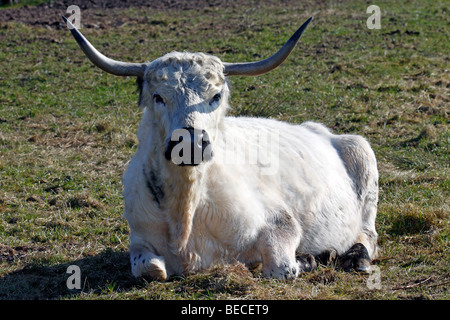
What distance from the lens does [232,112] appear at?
11.1 meters

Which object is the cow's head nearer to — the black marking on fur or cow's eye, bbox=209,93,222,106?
cow's eye, bbox=209,93,222,106

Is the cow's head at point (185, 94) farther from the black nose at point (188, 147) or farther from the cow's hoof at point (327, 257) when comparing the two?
the cow's hoof at point (327, 257)

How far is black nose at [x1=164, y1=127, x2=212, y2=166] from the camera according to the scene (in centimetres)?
493

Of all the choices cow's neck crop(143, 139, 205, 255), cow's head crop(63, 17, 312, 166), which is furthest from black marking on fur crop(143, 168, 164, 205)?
cow's head crop(63, 17, 312, 166)

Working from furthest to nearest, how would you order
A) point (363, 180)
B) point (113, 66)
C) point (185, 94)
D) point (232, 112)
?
point (232, 112) < point (363, 180) < point (113, 66) < point (185, 94)

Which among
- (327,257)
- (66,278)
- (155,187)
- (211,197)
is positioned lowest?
(327,257)

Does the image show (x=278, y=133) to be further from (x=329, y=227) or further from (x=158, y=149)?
(x=158, y=149)

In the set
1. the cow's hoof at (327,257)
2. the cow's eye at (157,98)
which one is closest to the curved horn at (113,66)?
the cow's eye at (157,98)

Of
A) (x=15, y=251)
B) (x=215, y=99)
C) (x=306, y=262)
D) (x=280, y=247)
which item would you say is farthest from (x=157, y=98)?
(x=15, y=251)

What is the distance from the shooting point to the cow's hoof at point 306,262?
598 cm

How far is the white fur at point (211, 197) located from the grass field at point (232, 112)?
0.79ft

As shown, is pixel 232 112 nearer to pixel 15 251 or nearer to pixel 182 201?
pixel 15 251

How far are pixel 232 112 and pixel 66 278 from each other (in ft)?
18.9
